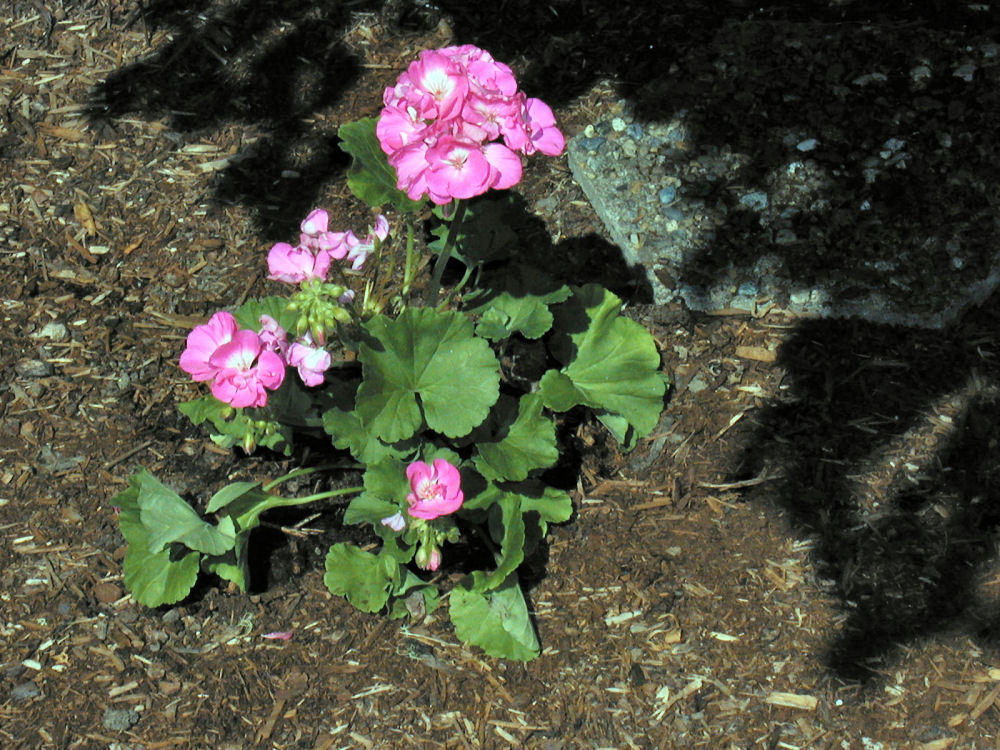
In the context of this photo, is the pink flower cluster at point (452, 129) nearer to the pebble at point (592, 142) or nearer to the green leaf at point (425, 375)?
the green leaf at point (425, 375)

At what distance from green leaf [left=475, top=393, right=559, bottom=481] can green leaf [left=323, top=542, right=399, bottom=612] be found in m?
0.39

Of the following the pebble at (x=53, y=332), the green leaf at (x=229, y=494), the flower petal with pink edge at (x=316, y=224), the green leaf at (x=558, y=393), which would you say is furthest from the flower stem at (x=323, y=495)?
the pebble at (x=53, y=332)

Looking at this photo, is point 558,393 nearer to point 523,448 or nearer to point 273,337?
point 523,448

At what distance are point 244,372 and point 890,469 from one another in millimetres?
1966

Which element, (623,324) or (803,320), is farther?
(803,320)

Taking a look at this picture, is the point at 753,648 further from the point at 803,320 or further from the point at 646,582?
the point at 803,320

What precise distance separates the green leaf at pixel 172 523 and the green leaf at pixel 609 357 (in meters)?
1.08

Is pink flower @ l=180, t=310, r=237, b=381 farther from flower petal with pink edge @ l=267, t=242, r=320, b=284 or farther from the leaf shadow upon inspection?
the leaf shadow

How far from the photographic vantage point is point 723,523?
3.31 meters

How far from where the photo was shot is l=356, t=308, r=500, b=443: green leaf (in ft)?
9.17

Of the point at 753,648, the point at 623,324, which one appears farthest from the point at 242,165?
the point at 753,648

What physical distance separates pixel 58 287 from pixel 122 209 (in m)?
0.41

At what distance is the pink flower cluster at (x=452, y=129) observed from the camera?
2.41 metres

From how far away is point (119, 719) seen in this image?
2953mm
